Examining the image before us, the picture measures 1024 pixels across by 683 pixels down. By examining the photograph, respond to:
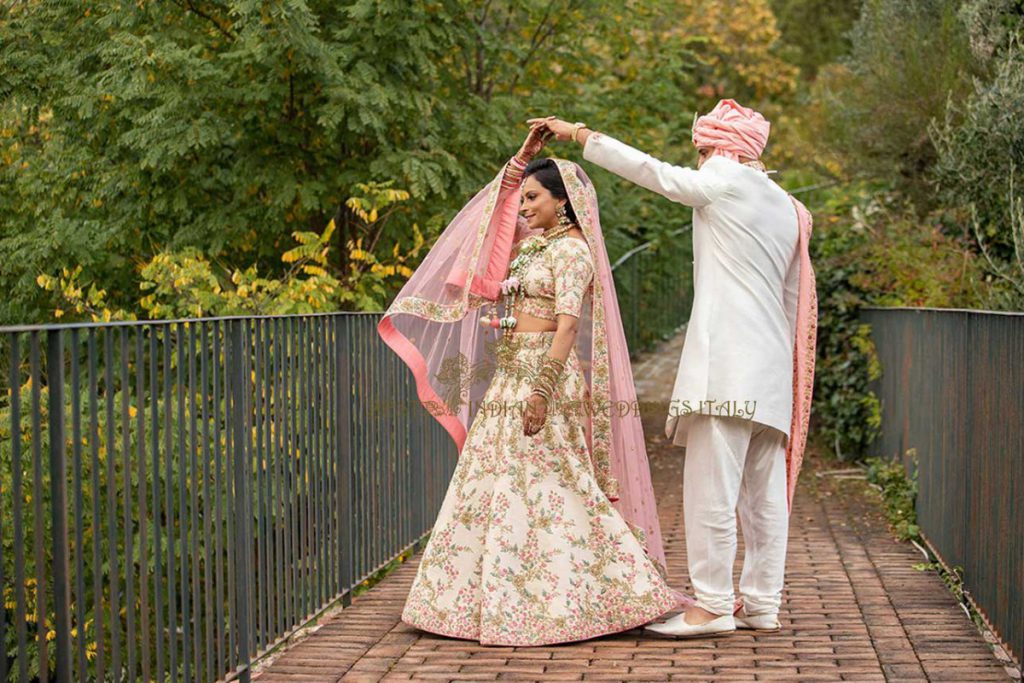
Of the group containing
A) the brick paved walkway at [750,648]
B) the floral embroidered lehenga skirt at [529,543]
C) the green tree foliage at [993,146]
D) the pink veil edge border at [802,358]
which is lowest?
the brick paved walkway at [750,648]

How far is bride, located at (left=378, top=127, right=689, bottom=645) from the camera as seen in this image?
5516 mm

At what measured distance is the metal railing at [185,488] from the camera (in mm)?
3580

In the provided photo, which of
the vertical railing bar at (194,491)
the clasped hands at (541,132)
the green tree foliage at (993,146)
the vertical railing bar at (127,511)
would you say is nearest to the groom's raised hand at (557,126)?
the clasped hands at (541,132)

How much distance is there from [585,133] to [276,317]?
1.50 m

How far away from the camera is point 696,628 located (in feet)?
18.4

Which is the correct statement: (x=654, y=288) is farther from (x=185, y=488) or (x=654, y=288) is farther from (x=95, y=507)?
(x=95, y=507)

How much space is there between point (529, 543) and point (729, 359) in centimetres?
114

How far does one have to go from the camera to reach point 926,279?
10.3 metres

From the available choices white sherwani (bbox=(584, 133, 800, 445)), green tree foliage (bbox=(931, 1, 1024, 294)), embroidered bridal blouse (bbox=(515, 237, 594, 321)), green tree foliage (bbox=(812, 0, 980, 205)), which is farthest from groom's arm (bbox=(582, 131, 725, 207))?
green tree foliage (bbox=(812, 0, 980, 205))

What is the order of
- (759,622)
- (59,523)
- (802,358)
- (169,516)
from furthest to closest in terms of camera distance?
(802,358) → (759,622) → (169,516) → (59,523)

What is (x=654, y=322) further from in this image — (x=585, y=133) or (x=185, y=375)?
(x=185, y=375)

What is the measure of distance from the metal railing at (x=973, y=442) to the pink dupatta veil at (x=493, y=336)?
1330 mm

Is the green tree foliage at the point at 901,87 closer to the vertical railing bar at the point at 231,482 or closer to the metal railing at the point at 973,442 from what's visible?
the metal railing at the point at 973,442

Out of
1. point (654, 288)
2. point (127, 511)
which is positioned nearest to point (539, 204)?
point (127, 511)
